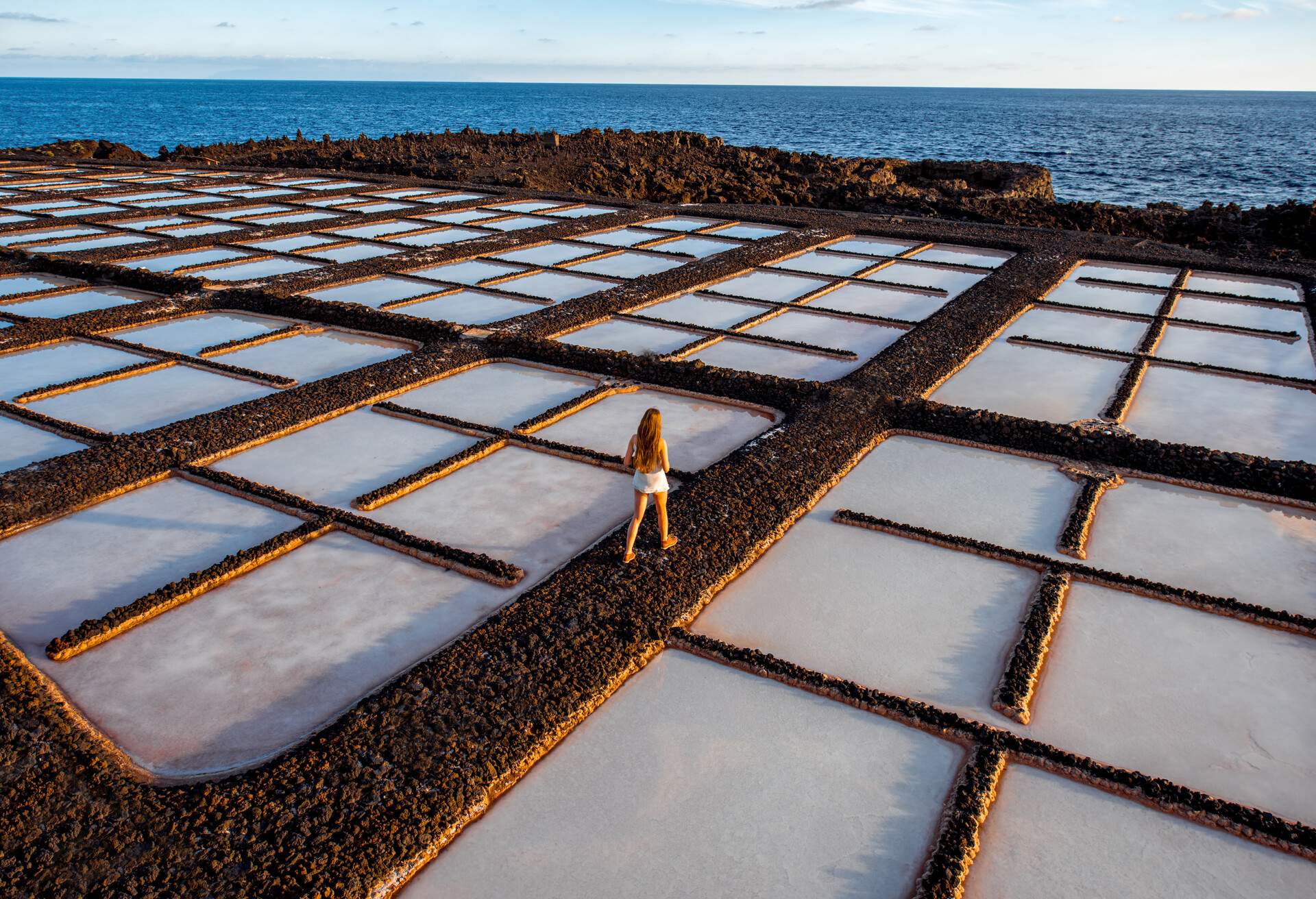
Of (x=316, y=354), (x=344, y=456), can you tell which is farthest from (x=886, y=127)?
(x=344, y=456)

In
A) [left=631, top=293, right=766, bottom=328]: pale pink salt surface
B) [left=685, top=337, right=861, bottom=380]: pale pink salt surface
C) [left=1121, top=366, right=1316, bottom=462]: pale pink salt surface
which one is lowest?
[left=685, top=337, right=861, bottom=380]: pale pink salt surface

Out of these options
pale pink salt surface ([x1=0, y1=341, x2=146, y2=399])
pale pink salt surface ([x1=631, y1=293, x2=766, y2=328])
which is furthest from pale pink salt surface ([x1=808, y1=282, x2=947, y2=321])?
pale pink salt surface ([x1=0, y1=341, x2=146, y2=399])

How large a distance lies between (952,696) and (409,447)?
380 centimetres

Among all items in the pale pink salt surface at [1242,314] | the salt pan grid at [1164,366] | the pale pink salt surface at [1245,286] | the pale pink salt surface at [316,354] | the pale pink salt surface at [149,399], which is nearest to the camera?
the pale pink salt surface at [149,399]

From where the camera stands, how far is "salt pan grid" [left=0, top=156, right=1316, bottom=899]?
2.91 meters

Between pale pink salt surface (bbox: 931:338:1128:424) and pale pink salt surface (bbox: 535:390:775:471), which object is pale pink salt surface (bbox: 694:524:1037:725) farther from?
pale pink salt surface (bbox: 931:338:1128:424)

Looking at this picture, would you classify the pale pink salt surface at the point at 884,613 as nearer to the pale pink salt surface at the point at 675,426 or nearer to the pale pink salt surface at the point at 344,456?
the pale pink salt surface at the point at 675,426

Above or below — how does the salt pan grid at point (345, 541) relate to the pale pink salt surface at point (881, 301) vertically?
below

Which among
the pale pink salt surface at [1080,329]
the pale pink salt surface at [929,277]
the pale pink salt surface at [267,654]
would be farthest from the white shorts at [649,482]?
the pale pink salt surface at [929,277]

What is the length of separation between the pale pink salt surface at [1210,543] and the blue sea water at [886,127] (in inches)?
1116

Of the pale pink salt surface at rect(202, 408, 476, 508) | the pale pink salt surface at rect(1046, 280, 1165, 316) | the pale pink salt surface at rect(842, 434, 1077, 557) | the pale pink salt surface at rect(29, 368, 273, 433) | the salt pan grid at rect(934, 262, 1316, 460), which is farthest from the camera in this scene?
the pale pink salt surface at rect(1046, 280, 1165, 316)

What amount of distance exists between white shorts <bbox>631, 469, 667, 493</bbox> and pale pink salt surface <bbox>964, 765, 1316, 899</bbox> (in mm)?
1974

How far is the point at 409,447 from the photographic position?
572 cm

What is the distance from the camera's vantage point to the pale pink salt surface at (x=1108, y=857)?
269 cm
